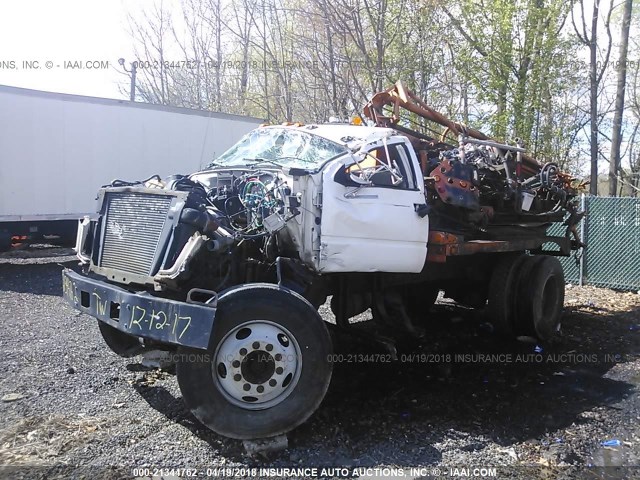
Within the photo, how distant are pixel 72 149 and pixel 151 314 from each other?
9.06 metres

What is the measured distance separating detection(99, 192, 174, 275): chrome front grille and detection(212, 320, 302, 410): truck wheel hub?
87 cm

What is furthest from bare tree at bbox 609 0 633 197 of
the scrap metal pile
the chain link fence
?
the scrap metal pile

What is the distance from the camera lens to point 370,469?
3.51m

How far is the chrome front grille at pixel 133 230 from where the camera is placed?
4242 mm

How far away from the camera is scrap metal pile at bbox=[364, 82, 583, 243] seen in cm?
564

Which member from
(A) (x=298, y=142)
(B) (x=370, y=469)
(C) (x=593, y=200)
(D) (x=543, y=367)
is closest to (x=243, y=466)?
(B) (x=370, y=469)

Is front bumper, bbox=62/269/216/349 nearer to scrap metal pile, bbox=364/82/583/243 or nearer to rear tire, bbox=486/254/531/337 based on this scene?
scrap metal pile, bbox=364/82/583/243

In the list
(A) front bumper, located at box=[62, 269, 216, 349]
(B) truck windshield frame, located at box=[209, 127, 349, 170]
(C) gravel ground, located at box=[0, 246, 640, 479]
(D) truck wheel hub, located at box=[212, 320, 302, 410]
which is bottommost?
(C) gravel ground, located at box=[0, 246, 640, 479]

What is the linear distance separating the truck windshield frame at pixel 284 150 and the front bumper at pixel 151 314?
1.56 meters

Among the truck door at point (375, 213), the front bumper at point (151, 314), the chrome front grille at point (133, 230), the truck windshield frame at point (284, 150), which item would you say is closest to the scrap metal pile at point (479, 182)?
the truck door at point (375, 213)

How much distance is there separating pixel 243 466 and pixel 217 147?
36.3 feet

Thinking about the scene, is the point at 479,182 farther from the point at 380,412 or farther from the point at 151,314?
the point at 151,314

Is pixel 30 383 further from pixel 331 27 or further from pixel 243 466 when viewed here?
pixel 331 27

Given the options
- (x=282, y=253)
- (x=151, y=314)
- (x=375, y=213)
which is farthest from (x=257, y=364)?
(x=375, y=213)
